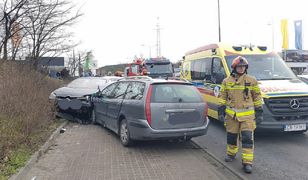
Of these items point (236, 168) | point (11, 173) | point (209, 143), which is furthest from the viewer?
point (209, 143)

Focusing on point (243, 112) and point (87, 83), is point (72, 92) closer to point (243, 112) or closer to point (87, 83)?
point (87, 83)

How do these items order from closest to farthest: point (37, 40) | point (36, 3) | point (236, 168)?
point (236, 168) → point (36, 3) → point (37, 40)

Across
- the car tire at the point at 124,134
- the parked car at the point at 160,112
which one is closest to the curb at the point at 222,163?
the parked car at the point at 160,112

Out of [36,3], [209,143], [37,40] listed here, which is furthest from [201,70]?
[37,40]

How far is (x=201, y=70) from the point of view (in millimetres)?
11062

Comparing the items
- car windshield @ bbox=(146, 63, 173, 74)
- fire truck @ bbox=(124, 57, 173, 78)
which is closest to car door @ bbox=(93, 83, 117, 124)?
fire truck @ bbox=(124, 57, 173, 78)

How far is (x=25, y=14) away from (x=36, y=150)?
11.7m

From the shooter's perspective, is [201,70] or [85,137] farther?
[201,70]

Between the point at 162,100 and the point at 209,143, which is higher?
the point at 162,100

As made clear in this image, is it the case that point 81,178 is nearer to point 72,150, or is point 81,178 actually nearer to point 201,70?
point 72,150

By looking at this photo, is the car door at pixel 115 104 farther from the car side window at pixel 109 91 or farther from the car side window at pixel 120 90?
the car side window at pixel 109 91

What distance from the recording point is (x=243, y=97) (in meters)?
5.99

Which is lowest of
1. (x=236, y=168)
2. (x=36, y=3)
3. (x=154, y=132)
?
(x=236, y=168)

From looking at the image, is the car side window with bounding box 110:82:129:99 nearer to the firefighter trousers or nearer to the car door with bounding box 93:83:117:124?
the car door with bounding box 93:83:117:124
